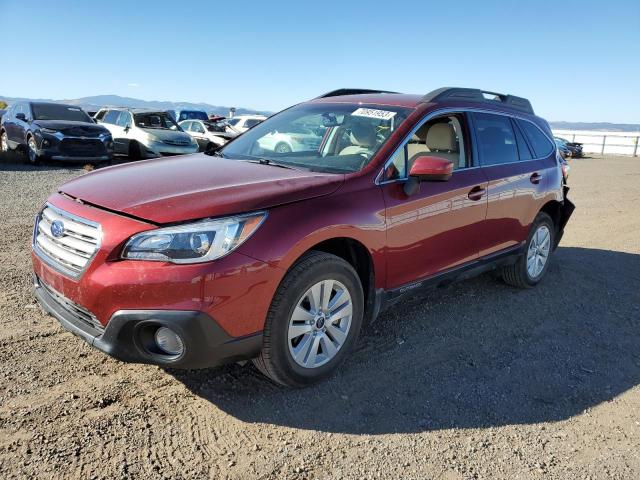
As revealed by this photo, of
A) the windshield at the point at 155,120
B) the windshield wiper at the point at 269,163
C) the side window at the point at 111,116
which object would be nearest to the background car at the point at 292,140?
the windshield wiper at the point at 269,163

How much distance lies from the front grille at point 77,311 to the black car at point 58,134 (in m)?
11.4

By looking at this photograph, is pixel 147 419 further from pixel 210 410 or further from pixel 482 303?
pixel 482 303

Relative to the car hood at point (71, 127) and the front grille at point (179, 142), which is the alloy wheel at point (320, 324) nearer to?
the car hood at point (71, 127)

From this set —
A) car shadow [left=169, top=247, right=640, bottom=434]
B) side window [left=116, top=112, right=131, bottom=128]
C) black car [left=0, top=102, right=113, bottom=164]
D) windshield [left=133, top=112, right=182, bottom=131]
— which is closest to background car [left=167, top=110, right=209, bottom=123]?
side window [left=116, top=112, right=131, bottom=128]

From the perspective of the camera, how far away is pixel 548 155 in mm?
5371

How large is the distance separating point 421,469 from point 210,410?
1.19m

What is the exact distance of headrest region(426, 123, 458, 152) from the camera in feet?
13.9

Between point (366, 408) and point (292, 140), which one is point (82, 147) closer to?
point (292, 140)

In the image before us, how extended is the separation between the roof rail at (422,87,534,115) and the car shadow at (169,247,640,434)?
5.95 feet

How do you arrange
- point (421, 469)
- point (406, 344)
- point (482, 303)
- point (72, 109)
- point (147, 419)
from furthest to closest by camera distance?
1. point (72, 109)
2. point (482, 303)
3. point (406, 344)
4. point (147, 419)
5. point (421, 469)

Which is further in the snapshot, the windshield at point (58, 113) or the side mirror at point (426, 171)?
the windshield at point (58, 113)

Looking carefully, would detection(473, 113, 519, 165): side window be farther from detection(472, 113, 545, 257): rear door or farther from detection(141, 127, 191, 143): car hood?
detection(141, 127, 191, 143): car hood

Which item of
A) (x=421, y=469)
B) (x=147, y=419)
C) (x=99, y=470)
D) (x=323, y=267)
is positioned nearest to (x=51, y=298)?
(x=147, y=419)

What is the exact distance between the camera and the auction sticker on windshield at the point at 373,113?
3886mm
